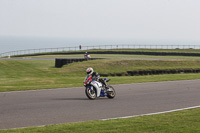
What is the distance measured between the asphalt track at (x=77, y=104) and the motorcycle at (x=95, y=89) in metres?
0.26

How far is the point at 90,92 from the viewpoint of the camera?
52.0 feet

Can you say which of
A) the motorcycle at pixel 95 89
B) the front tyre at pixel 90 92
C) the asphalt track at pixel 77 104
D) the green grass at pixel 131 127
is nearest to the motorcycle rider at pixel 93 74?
the motorcycle at pixel 95 89

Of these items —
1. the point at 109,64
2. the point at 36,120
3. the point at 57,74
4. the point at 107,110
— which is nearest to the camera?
the point at 36,120

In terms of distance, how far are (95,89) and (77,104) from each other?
69.8 inches

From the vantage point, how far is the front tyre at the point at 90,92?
15.7 m

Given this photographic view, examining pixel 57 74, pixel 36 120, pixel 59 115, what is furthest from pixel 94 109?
pixel 57 74

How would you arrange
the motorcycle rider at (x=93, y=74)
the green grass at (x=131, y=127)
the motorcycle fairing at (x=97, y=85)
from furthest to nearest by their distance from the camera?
the motorcycle fairing at (x=97, y=85) < the motorcycle rider at (x=93, y=74) < the green grass at (x=131, y=127)

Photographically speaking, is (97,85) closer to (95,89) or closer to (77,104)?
(95,89)

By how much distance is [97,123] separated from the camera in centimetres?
1016

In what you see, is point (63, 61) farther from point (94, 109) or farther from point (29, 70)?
point (94, 109)

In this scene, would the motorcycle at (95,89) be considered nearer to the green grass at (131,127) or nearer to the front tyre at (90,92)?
the front tyre at (90,92)

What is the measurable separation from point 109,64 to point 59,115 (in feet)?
89.1

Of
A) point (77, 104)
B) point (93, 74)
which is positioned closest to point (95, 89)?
point (93, 74)

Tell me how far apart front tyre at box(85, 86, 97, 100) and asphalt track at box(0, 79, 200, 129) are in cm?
24
